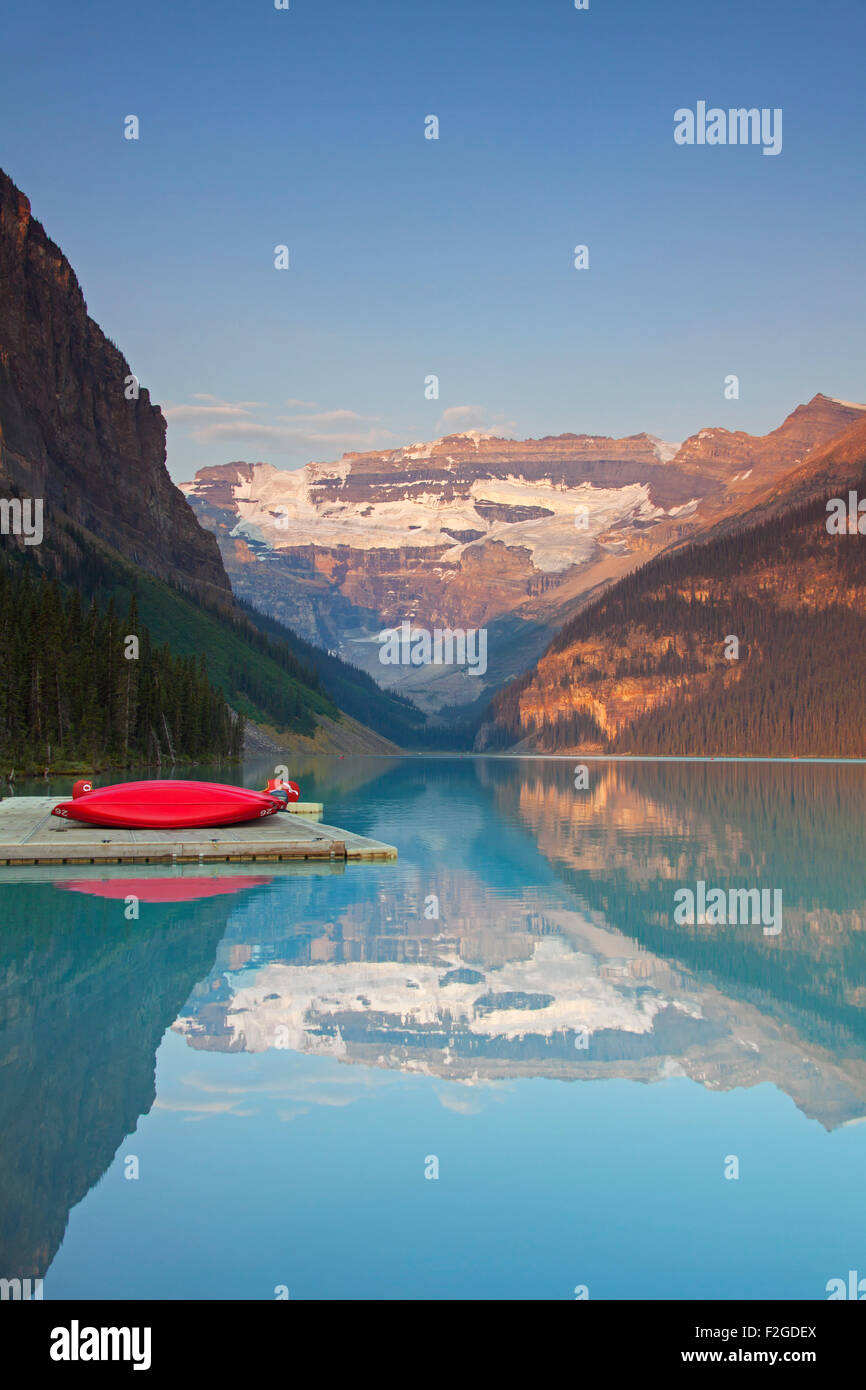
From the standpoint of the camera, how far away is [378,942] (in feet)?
87.5

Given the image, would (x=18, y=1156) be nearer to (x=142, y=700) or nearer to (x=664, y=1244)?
(x=664, y=1244)

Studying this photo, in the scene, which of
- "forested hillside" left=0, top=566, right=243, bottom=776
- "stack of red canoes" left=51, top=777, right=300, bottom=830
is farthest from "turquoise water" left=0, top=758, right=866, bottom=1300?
"forested hillside" left=0, top=566, right=243, bottom=776

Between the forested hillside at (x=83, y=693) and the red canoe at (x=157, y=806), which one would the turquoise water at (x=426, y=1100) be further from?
the forested hillside at (x=83, y=693)

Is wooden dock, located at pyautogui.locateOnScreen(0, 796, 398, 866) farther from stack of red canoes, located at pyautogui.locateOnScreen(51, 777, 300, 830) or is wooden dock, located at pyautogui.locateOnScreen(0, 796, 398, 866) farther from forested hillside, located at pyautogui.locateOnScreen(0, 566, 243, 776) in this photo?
forested hillside, located at pyautogui.locateOnScreen(0, 566, 243, 776)

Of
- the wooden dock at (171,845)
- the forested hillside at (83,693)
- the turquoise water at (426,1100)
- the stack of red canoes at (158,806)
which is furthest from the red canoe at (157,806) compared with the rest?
the forested hillside at (83,693)

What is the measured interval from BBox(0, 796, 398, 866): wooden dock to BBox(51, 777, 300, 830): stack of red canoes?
56 cm

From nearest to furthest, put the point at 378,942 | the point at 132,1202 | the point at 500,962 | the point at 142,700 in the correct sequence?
the point at 132,1202
the point at 500,962
the point at 378,942
the point at 142,700

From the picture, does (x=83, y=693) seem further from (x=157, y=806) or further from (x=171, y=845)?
(x=171, y=845)

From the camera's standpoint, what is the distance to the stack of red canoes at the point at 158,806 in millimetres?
46375

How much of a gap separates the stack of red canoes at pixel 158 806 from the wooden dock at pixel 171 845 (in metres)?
0.56

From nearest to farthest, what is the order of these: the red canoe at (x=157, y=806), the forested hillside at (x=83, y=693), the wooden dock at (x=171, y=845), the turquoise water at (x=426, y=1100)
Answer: the turquoise water at (x=426, y=1100) < the wooden dock at (x=171, y=845) < the red canoe at (x=157, y=806) < the forested hillside at (x=83, y=693)

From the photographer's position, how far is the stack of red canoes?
4638cm
